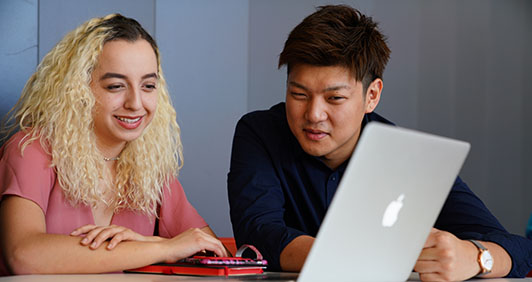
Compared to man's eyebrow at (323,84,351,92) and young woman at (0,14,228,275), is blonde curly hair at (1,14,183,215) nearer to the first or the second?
young woman at (0,14,228,275)

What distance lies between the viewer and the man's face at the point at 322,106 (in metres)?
1.81

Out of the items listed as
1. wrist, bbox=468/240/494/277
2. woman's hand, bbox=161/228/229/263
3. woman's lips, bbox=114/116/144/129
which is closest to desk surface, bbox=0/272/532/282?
wrist, bbox=468/240/494/277

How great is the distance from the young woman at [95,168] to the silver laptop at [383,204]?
68cm

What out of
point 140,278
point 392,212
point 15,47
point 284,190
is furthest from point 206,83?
point 392,212

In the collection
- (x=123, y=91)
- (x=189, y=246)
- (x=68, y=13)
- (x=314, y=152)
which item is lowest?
(x=189, y=246)

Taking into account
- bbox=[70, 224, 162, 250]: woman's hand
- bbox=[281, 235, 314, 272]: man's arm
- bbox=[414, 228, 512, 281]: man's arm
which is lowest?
bbox=[70, 224, 162, 250]: woman's hand

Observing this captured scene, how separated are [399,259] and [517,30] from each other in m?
3.44

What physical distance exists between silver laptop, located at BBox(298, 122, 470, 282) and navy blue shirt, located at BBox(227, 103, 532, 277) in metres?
0.55

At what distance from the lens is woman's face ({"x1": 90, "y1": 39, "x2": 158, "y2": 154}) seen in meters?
1.93

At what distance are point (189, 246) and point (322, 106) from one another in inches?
21.2

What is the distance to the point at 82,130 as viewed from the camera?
195 cm

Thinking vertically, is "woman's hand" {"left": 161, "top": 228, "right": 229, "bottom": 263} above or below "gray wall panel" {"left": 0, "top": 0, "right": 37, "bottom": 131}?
below

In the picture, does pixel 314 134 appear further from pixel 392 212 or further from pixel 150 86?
pixel 392 212

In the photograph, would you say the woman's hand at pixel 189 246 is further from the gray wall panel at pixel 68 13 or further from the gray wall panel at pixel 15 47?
the gray wall panel at pixel 68 13
